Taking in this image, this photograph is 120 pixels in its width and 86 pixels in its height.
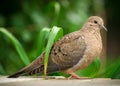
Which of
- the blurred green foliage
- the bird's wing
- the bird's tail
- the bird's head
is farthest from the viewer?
the blurred green foliage

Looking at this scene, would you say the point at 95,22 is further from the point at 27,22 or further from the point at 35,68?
the point at 27,22

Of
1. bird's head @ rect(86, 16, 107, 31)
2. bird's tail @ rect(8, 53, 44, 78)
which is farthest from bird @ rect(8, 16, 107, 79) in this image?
bird's head @ rect(86, 16, 107, 31)

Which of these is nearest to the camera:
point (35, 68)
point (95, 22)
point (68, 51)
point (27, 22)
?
point (35, 68)

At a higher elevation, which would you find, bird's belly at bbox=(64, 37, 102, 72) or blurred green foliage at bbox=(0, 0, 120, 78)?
blurred green foliage at bbox=(0, 0, 120, 78)

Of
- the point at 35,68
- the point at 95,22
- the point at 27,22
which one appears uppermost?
the point at 27,22

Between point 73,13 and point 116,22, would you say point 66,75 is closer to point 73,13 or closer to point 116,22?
point 73,13

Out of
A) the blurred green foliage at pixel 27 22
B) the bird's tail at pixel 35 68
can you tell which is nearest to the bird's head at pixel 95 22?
the bird's tail at pixel 35 68

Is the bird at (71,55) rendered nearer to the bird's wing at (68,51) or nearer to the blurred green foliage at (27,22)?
the bird's wing at (68,51)

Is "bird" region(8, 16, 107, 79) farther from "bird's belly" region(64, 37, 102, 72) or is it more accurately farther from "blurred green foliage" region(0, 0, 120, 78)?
"blurred green foliage" region(0, 0, 120, 78)

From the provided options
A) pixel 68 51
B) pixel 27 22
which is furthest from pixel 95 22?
pixel 27 22
